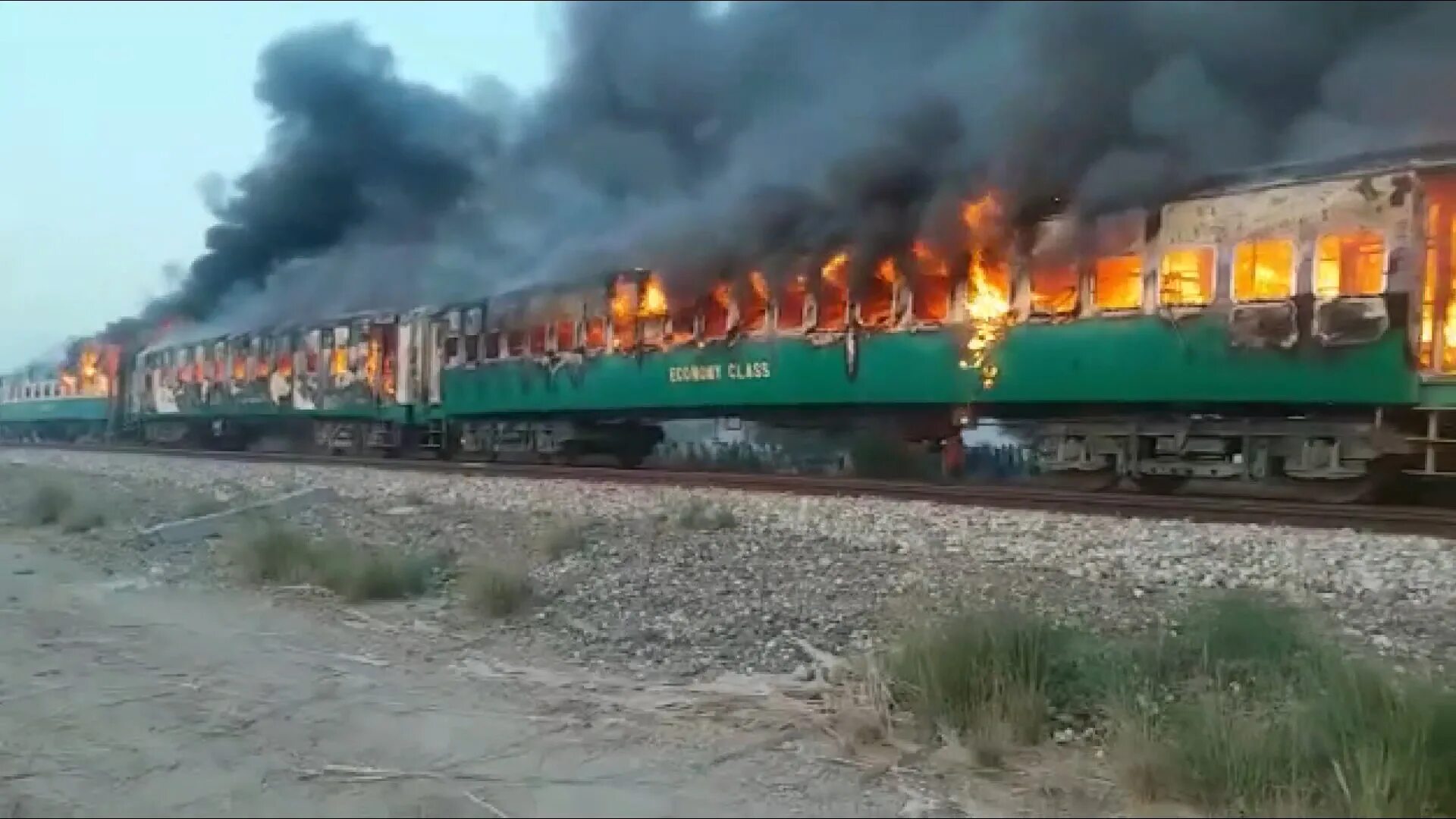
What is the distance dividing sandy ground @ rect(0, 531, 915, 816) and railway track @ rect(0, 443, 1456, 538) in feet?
19.4

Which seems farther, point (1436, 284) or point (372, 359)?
point (372, 359)

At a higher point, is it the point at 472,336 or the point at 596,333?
the point at 472,336

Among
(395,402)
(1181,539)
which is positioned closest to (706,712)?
(1181,539)

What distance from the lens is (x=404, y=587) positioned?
29.3 feet

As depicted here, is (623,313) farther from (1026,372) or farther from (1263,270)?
(1263,270)

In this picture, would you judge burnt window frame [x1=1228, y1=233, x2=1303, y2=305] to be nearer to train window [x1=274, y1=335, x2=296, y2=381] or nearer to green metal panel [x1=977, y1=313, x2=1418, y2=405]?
green metal panel [x1=977, y1=313, x2=1418, y2=405]

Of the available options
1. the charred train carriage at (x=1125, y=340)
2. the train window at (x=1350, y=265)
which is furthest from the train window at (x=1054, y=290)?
the train window at (x=1350, y=265)

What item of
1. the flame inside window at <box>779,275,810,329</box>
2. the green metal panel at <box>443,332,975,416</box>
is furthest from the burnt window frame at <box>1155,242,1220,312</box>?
the flame inside window at <box>779,275,810,329</box>

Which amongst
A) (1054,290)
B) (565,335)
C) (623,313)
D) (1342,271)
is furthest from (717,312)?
(1342,271)

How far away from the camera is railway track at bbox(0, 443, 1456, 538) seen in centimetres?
954

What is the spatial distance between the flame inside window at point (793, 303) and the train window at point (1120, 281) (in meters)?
3.08

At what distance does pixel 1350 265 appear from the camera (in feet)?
34.9

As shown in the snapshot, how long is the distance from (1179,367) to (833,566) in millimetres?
4769

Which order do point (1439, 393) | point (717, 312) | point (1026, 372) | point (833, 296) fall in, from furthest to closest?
point (717, 312) → point (833, 296) → point (1026, 372) → point (1439, 393)
